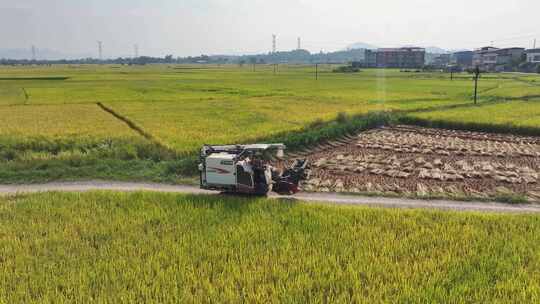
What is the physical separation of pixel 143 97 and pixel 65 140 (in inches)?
848

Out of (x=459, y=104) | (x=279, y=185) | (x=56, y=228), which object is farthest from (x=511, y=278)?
(x=459, y=104)

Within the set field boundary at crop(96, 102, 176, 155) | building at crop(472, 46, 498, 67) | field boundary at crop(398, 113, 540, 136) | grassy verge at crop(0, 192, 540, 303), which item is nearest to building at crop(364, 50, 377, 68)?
building at crop(472, 46, 498, 67)

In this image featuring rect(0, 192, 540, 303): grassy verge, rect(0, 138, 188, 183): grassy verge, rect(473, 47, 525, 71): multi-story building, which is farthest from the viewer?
rect(473, 47, 525, 71): multi-story building

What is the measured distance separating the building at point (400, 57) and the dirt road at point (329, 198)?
146 metres

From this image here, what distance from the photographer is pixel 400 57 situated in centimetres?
15225

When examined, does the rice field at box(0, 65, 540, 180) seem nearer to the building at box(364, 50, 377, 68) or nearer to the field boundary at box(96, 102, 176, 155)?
the field boundary at box(96, 102, 176, 155)

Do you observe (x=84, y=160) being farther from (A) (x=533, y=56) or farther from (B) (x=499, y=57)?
(B) (x=499, y=57)

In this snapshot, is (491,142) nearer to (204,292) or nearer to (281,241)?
(281,241)

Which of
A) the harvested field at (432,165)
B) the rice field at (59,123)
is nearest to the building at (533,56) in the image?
the harvested field at (432,165)

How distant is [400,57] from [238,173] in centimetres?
15321

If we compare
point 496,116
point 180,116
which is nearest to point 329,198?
point 180,116

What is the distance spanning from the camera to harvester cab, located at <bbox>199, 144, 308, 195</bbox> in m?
10.9

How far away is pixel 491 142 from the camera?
65.8 ft

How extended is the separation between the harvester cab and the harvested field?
196 cm
